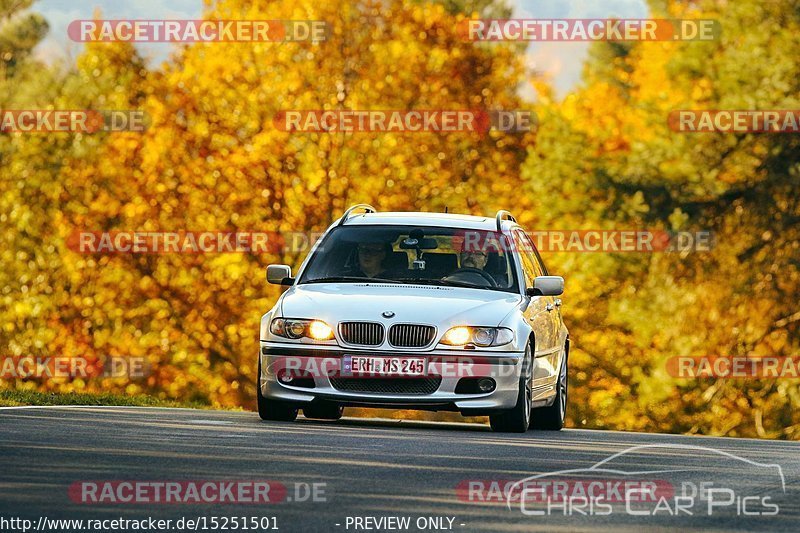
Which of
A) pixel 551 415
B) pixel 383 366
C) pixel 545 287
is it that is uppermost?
pixel 545 287

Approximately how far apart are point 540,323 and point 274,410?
2.62m

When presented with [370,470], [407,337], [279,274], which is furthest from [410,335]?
[370,470]

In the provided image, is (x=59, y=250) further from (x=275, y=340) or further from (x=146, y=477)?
(x=146, y=477)

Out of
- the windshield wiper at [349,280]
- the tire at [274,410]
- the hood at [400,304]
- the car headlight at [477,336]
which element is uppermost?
the windshield wiper at [349,280]

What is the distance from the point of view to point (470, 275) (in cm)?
1603

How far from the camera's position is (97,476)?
9.78 metres

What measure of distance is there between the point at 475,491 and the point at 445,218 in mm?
7317

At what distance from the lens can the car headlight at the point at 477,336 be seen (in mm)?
14719

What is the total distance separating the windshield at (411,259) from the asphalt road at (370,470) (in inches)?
53.3

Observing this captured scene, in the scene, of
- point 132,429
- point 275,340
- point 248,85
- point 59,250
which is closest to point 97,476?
point 132,429

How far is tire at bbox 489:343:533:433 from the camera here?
1508cm

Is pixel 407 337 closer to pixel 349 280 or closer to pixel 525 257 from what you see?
pixel 349 280

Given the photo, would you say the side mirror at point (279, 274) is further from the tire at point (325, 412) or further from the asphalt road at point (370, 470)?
the asphalt road at point (370, 470)

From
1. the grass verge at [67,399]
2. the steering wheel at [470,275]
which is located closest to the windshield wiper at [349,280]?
the steering wheel at [470,275]
